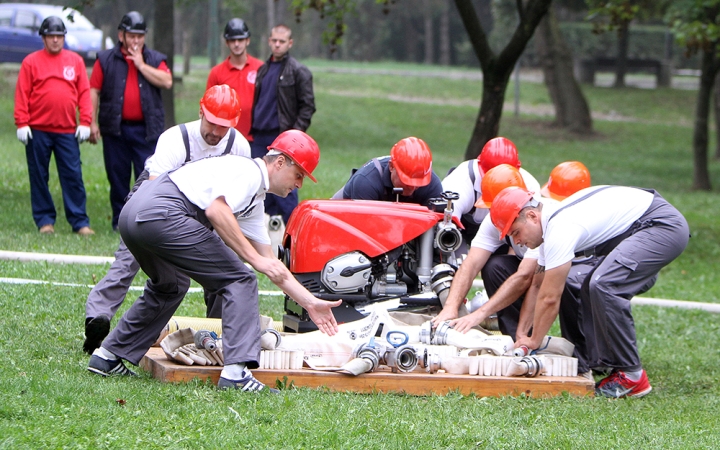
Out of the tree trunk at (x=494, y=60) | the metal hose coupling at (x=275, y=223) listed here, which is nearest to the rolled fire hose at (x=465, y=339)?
the metal hose coupling at (x=275, y=223)

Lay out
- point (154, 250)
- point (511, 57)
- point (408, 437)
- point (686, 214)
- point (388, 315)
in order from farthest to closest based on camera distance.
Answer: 1. point (686, 214)
2. point (511, 57)
3. point (388, 315)
4. point (154, 250)
5. point (408, 437)

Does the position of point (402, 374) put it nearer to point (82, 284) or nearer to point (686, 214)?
point (82, 284)

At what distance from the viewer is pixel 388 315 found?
5.88m

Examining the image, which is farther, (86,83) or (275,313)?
(86,83)

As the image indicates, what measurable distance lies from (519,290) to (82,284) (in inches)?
142

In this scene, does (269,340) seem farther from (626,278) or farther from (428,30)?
(428,30)

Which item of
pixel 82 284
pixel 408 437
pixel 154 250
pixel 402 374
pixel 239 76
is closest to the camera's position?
pixel 408 437

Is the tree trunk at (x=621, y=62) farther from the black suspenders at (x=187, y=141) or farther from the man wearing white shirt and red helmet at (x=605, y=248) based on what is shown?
the black suspenders at (x=187, y=141)

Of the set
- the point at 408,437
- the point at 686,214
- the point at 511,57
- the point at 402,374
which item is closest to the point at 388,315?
the point at 402,374

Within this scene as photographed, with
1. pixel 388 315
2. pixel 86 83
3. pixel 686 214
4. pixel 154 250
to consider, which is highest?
pixel 86 83

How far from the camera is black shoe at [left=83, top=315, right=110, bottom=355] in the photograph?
18.9 feet

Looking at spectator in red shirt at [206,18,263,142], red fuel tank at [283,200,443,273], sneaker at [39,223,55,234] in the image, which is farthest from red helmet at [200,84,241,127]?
sneaker at [39,223,55,234]

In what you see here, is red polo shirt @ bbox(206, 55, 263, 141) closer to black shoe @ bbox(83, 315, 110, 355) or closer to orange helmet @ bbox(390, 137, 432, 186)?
orange helmet @ bbox(390, 137, 432, 186)

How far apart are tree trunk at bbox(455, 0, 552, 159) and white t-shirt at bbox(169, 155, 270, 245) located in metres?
7.91
